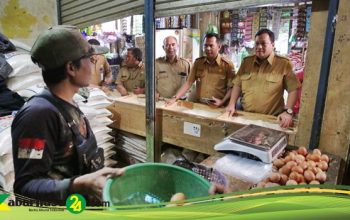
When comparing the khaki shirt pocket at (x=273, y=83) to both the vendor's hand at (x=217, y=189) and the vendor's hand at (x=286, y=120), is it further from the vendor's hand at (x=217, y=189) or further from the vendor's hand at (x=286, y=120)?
the vendor's hand at (x=217, y=189)

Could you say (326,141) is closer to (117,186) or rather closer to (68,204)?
(117,186)

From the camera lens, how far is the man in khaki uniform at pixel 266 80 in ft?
6.59

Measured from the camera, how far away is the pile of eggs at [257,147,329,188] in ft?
3.27

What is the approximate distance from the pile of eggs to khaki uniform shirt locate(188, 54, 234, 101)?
126cm


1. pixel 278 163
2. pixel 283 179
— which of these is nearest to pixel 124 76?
pixel 278 163

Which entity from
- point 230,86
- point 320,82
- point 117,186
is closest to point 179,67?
point 230,86

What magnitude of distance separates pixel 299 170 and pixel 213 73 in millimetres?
1512

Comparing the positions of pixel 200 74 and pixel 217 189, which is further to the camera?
pixel 200 74

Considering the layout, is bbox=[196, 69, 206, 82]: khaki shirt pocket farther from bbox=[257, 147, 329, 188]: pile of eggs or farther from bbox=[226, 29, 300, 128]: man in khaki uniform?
bbox=[257, 147, 329, 188]: pile of eggs

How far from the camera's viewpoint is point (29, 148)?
0.84 m

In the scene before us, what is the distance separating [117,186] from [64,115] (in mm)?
315

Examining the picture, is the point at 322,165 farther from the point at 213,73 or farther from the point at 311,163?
the point at 213,73

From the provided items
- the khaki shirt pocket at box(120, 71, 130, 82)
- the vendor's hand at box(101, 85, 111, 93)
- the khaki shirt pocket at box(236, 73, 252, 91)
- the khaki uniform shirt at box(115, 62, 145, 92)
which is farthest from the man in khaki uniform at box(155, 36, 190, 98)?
the khaki shirt pocket at box(236, 73, 252, 91)

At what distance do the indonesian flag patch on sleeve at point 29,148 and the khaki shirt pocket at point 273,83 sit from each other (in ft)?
5.36
